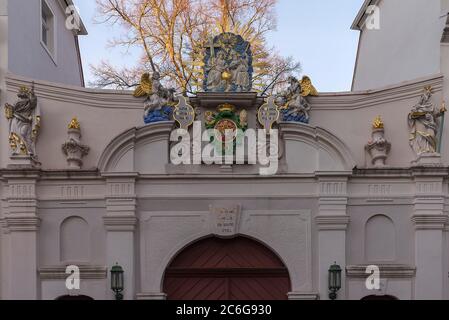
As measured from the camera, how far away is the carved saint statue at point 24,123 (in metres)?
18.5

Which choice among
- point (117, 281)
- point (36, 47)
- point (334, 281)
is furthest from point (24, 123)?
Result: point (334, 281)

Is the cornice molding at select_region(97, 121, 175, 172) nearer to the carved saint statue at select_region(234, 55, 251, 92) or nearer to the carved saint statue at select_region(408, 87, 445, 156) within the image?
the carved saint statue at select_region(234, 55, 251, 92)

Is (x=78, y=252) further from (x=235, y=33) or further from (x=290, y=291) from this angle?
(x=235, y=33)

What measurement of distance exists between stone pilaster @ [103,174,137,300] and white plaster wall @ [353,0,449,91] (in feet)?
22.5

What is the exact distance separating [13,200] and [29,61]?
4023 millimetres

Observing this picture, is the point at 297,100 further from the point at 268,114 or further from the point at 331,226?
the point at 331,226

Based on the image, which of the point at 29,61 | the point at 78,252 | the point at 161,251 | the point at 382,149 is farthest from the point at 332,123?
the point at 29,61

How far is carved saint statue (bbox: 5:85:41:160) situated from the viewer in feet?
60.5

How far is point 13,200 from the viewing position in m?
18.3

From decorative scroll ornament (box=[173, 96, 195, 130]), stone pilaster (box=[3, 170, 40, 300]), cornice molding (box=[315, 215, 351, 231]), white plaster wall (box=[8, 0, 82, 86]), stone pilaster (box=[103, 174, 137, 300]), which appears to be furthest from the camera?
white plaster wall (box=[8, 0, 82, 86])

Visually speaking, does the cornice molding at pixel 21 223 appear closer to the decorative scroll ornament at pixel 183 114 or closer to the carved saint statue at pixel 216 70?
the decorative scroll ornament at pixel 183 114

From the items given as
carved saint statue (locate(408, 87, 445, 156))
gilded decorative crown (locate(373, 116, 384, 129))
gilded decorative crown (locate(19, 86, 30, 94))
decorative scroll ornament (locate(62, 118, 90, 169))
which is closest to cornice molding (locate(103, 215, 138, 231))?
decorative scroll ornament (locate(62, 118, 90, 169))

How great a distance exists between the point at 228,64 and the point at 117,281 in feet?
16.1

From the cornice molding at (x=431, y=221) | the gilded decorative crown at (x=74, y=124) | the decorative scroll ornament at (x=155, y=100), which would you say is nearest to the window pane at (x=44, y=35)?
the gilded decorative crown at (x=74, y=124)
